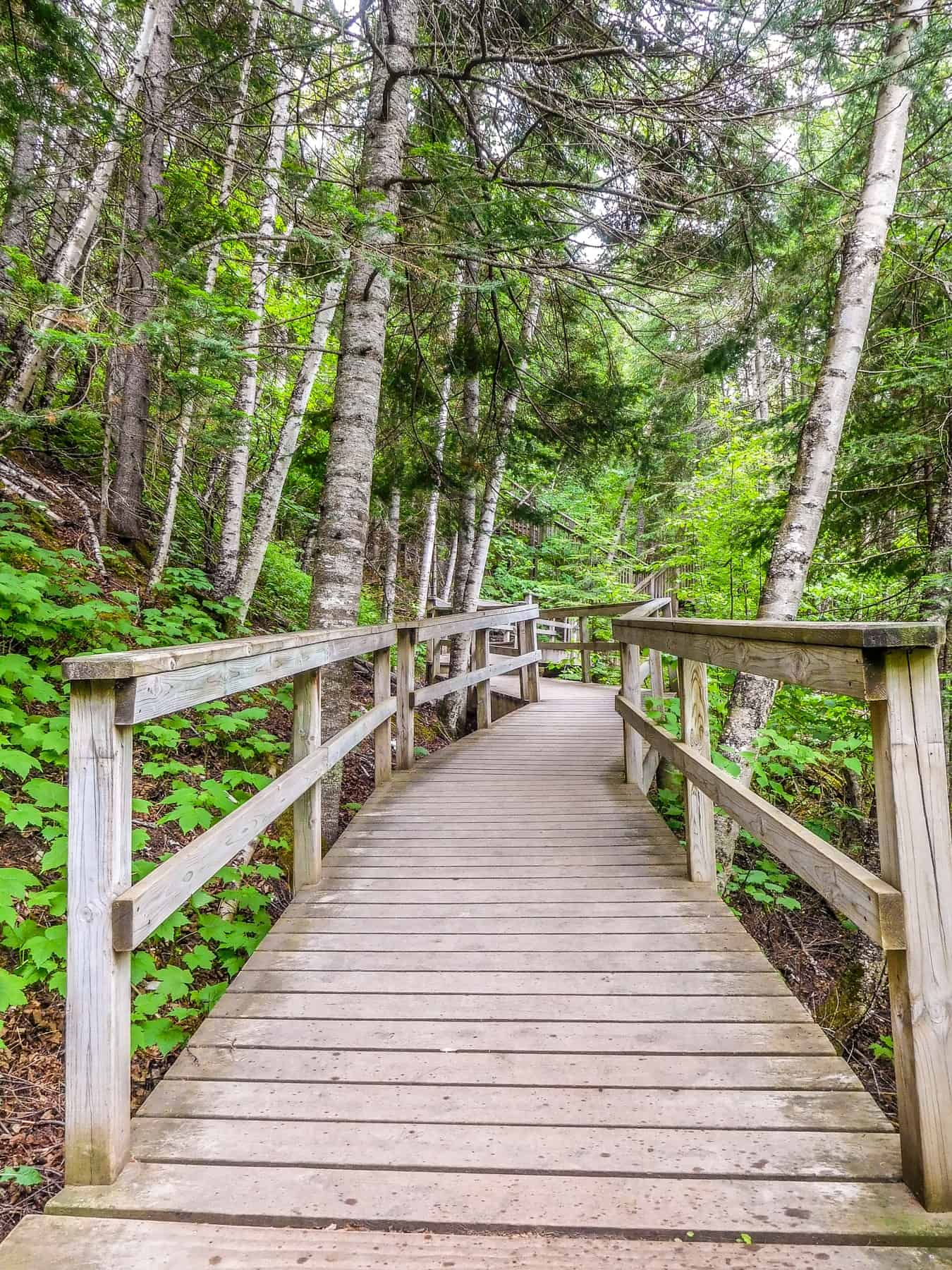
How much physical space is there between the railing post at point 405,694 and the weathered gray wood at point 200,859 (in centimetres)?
155

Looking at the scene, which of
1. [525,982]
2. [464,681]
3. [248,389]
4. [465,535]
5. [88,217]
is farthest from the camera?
[465,535]

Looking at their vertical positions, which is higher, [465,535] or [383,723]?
[465,535]

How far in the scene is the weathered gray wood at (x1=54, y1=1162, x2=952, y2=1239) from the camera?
1.37 m

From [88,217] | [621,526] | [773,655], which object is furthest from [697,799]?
[621,526]

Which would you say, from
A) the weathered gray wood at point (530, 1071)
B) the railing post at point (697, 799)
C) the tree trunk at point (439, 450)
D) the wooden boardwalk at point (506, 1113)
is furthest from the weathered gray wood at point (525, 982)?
the tree trunk at point (439, 450)

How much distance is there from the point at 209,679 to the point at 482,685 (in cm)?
534

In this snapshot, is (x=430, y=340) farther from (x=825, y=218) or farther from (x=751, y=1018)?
(x=751, y=1018)

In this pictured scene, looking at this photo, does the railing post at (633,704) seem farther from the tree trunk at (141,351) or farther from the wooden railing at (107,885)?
the tree trunk at (141,351)

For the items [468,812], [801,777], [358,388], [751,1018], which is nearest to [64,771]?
[468,812]

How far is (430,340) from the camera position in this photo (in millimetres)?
6578

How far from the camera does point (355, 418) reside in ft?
14.3

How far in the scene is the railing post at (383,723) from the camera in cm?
433

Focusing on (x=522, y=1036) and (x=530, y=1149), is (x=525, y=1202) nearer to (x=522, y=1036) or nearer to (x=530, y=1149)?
(x=530, y=1149)

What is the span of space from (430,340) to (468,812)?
4.90 m
